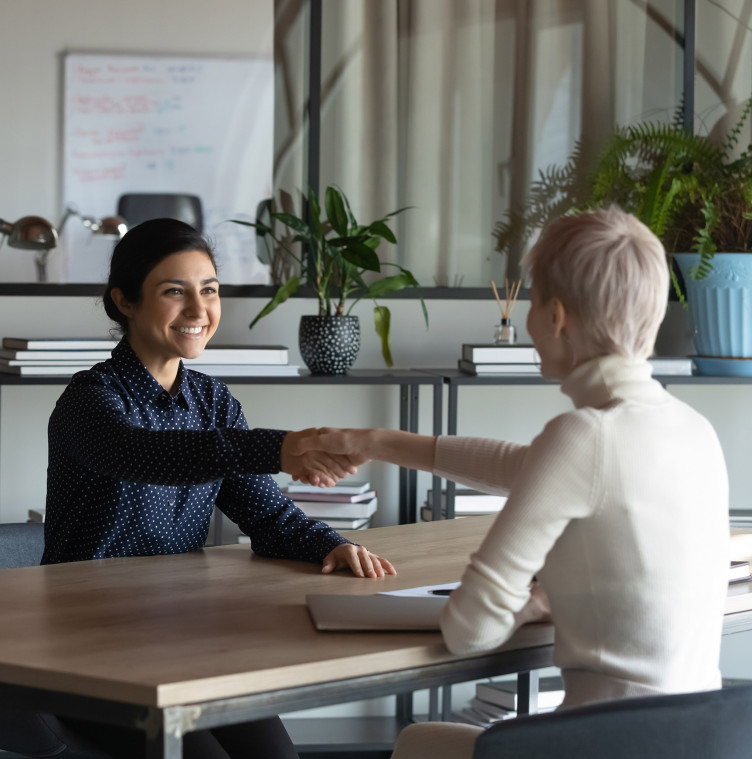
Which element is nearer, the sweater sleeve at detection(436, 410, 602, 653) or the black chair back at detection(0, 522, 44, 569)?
the sweater sleeve at detection(436, 410, 602, 653)

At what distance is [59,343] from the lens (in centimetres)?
291

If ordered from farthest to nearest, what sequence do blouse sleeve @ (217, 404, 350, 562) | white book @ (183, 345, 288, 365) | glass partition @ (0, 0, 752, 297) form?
glass partition @ (0, 0, 752, 297), white book @ (183, 345, 288, 365), blouse sleeve @ (217, 404, 350, 562)

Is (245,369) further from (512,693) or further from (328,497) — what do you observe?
(512,693)

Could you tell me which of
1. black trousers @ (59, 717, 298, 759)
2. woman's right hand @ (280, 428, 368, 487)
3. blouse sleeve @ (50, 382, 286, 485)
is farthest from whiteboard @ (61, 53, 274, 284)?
black trousers @ (59, 717, 298, 759)

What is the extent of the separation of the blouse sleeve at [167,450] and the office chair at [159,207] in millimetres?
1569

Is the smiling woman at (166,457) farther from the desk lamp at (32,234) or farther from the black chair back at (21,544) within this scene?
the desk lamp at (32,234)

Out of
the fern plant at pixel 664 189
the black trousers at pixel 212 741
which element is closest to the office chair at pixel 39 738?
the black trousers at pixel 212 741

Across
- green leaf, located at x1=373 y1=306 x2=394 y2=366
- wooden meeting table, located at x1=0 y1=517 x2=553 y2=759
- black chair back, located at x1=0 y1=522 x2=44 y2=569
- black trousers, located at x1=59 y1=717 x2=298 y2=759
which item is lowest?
black trousers, located at x1=59 y1=717 x2=298 y2=759

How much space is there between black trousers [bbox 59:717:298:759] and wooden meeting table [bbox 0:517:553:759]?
25 centimetres

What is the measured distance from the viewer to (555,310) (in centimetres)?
137

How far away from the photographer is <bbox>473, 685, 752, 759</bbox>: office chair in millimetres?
1099

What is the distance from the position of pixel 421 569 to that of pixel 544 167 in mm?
2121

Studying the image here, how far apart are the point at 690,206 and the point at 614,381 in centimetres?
213

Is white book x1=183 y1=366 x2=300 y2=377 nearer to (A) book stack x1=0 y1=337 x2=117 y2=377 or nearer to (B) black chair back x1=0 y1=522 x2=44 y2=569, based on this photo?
(A) book stack x1=0 y1=337 x2=117 y2=377
